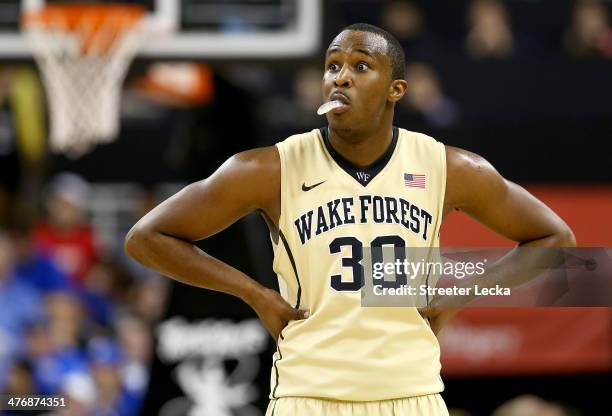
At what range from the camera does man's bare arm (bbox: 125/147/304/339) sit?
14.3 ft

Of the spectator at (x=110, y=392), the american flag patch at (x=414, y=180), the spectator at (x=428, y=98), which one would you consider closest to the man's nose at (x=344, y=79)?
the american flag patch at (x=414, y=180)

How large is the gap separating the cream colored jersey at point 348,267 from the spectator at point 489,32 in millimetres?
6315

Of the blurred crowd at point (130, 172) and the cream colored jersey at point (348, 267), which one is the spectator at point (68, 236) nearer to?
the blurred crowd at point (130, 172)

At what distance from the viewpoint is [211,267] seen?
4.38 metres

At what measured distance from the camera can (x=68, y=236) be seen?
11.0m

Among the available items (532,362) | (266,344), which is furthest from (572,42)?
(266,344)

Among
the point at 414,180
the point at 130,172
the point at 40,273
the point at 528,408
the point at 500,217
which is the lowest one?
the point at 528,408

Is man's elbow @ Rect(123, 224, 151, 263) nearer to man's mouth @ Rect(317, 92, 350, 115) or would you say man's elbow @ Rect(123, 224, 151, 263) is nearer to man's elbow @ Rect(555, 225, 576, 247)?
man's mouth @ Rect(317, 92, 350, 115)

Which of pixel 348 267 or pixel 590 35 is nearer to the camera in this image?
pixel 348 267

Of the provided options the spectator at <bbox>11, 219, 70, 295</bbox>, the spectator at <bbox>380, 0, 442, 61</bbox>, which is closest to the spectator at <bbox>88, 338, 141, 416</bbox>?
the spectator at <bbox>11, 219, 70, 295</bbox>

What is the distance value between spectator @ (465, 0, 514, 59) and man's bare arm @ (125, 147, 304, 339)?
6.43 m

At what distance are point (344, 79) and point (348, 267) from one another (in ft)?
2.32

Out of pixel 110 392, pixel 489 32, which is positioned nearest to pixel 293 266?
pixel 110 392

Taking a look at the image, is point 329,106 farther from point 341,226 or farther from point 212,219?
point 212,219
